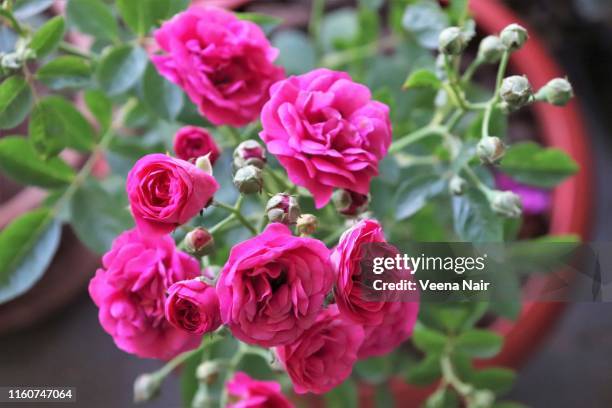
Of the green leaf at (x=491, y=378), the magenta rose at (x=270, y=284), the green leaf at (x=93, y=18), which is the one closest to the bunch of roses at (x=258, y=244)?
→ the magenta rose at (x=270, y=284)

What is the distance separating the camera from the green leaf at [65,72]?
1.76 ft

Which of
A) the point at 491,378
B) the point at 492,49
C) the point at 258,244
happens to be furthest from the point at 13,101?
the point at 491,378

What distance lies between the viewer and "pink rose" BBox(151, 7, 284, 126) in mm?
474

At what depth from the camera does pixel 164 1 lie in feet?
1.76

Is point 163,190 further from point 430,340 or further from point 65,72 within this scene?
point 430,340

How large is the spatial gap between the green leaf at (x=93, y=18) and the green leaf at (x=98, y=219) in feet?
0.44

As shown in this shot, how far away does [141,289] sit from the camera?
44 centimetres

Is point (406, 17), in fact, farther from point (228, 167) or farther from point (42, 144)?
point (42, 144)

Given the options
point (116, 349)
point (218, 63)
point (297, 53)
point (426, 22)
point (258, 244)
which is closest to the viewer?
point (258, 244)

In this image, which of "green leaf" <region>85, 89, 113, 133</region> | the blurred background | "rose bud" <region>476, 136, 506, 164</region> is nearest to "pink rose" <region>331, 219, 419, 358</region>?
"rose bud" <region>476, 136, 506, 164</region>

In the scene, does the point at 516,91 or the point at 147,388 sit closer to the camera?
the point at 516,91

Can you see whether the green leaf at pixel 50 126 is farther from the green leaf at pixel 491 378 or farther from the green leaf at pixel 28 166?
the green leaf at pixel 491 378

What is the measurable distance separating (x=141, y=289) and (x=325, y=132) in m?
0.15

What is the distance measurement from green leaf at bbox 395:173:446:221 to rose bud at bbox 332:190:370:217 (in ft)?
0.31
